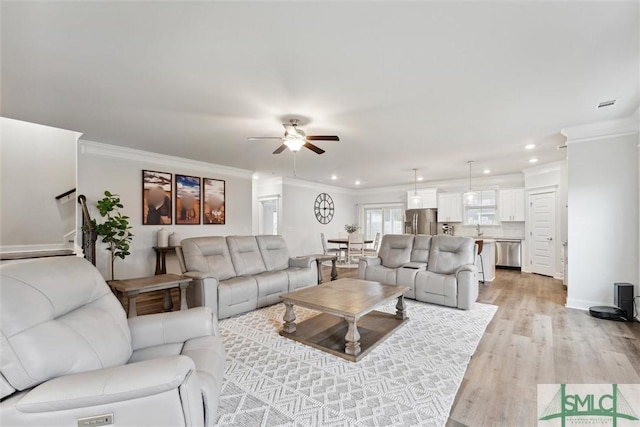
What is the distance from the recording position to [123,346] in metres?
1.59

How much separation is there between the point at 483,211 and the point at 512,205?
2.53ft

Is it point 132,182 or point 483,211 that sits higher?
point 132,182

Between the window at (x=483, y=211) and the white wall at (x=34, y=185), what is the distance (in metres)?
9.54

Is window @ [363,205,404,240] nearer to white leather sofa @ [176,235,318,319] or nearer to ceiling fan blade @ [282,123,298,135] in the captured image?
white leather sofa @ [176,235,318,319]

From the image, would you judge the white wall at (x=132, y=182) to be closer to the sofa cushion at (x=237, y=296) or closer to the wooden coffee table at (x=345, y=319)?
the sofa cushion at (x=237, y=296)

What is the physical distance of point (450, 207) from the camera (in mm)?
8414

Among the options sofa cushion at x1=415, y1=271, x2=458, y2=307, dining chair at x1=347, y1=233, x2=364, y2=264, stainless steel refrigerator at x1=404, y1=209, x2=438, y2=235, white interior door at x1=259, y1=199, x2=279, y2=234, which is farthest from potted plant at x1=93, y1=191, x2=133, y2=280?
stainless steel refrigerator at x1=404, y1=209, x2=438, y2=235

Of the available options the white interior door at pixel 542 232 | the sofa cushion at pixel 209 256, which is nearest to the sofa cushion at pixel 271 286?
the sofa cushion at pixel 209 256

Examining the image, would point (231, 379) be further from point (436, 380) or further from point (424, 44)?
point (424, 44)

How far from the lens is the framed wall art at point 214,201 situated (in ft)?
20.3

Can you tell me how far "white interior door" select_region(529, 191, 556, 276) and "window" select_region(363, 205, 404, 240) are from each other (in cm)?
373

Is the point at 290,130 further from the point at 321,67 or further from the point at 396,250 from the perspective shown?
the point at 396,250

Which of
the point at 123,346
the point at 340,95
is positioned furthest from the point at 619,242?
the point at 123,346

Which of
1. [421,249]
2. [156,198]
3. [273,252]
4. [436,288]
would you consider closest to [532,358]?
[436,288]
